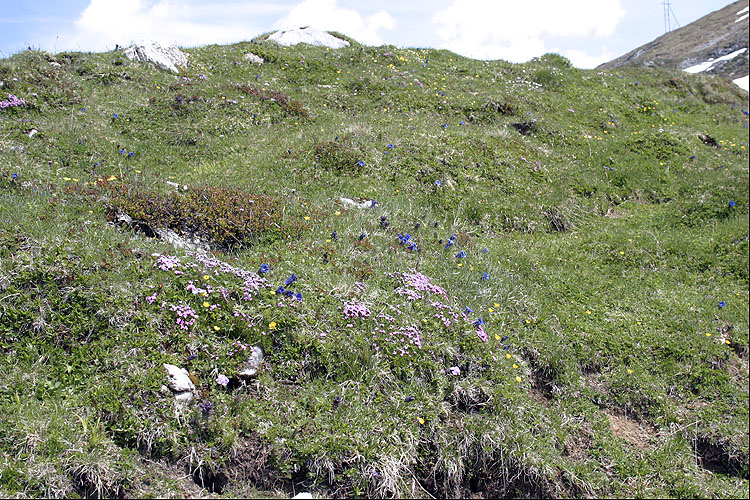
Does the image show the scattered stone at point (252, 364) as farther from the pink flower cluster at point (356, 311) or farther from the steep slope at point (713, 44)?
the steep slope at point (713, 44)

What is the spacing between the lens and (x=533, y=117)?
1584 centimetres

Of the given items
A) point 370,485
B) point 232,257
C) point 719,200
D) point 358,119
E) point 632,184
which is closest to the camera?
point 370,485

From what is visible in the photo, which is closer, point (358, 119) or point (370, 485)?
point (370, 485)

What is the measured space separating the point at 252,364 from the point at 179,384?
0.80 m

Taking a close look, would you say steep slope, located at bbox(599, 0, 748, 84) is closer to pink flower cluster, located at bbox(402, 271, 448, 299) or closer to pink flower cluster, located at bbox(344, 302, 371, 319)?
pink flower cluster, located at bbox(402, 271, 448, 299)

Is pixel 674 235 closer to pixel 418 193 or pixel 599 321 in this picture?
pixel 599 321

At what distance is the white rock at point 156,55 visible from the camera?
15.4m

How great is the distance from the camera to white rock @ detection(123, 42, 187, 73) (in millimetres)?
15434

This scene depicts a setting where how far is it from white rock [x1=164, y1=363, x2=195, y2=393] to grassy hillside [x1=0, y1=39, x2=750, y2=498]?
0.24 ft

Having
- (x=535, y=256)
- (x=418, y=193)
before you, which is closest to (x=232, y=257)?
(x=418, y=193)

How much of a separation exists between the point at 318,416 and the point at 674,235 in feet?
30.1

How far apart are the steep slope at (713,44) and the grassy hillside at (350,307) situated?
40075mm

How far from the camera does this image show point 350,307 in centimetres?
623

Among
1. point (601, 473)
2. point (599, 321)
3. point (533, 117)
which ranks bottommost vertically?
point (601, 473)
